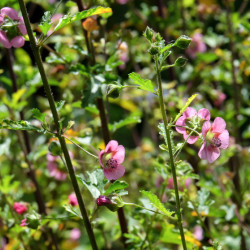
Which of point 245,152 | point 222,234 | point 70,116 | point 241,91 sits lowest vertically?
point 222,234

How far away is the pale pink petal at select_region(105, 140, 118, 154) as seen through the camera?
0.80 metres

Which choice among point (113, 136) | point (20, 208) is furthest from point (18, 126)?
point (113, 136)

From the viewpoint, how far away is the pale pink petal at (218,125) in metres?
0.77

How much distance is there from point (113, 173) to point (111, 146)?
0.17 feet

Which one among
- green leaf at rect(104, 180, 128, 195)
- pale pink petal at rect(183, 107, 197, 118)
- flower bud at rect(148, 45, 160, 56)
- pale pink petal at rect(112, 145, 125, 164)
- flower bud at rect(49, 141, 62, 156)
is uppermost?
flower bud at rect(148, 45, 160, 56)

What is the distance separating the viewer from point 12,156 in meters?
1.49

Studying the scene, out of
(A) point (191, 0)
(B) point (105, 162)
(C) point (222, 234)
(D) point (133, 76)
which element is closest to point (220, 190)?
(C) point (222, 234)

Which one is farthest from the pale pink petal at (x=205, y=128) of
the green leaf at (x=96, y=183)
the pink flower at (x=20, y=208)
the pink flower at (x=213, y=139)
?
the pink flower at (x=20, y=208)

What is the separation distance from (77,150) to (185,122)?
0.66 meters

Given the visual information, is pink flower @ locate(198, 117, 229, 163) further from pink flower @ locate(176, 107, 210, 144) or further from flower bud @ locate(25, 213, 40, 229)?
flower bud @ locate(25, 213, 40, 229)

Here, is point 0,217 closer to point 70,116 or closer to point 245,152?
point 70,116

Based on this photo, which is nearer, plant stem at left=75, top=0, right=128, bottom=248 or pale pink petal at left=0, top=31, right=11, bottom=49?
pale pink petal at left=0, top=31, right=11, bottom=49

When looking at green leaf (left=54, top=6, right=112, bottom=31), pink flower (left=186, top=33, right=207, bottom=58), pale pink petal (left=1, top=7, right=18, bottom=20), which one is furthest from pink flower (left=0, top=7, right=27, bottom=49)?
pink flower (left=186, top=33, right=207, bottom=58)

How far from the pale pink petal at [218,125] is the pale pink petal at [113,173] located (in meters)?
0.19
